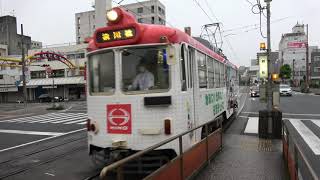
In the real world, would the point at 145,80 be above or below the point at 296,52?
below

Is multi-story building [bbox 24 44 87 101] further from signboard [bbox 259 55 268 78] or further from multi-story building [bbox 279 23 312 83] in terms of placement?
multi-story building [bbox 279 23 312 83]

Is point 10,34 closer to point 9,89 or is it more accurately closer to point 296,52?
point 9,89

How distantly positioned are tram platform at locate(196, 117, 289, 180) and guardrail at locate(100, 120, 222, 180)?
0.25 metres

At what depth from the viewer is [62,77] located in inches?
2461

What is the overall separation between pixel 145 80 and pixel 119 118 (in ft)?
2.98

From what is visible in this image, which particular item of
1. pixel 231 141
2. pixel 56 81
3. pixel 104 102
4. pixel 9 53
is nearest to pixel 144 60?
pixel 104 102

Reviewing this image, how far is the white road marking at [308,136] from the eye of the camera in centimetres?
982

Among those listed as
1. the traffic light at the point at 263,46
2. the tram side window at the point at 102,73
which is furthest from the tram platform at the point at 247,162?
the traffic light at the point at 263,46

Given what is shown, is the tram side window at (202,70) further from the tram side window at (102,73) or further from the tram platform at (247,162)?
the tram side window at (102,73)

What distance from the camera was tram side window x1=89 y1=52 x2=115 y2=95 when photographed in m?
6.70

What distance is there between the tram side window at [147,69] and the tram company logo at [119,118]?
1.27 ft

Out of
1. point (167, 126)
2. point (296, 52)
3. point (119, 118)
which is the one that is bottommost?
point (167, 126)

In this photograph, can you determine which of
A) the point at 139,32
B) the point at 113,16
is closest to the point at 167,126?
the point at 139,32

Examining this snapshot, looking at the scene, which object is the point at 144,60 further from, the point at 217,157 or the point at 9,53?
the point at 9,53
